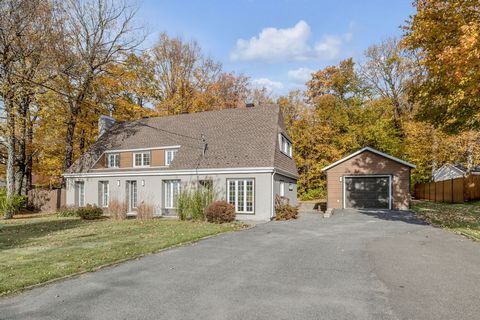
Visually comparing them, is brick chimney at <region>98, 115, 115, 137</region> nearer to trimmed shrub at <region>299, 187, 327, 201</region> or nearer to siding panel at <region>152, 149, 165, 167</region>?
siding panel at <region>152, 149, 165, 167</region>

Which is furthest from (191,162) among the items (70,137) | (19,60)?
(19,60)

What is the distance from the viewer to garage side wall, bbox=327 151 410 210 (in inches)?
872

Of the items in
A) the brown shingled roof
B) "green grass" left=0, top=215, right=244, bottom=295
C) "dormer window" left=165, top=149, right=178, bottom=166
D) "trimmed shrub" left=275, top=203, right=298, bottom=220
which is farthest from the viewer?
"dormer window" left=165, top=149, right=178, bottom=166

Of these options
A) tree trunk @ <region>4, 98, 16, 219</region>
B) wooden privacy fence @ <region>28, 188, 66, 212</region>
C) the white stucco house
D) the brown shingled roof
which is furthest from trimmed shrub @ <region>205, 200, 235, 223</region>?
wooden privacy fence @ <region>28, 188, 66, 212</region>

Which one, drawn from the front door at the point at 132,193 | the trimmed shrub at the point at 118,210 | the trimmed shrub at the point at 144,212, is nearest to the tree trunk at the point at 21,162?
the front door at the point at 132,193

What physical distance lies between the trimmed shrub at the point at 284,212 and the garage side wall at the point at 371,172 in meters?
6.03

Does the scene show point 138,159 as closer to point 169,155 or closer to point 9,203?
point 169,155

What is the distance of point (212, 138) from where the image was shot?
73.5 ft

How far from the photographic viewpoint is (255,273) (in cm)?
709

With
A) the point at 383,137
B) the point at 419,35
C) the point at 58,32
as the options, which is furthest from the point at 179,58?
the point at 419,35

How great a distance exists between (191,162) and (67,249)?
12.0m

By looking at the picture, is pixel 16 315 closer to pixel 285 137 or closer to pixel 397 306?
pixel 397 306

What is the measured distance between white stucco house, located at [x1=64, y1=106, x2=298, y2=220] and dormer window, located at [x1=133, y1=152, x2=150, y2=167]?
2.7 inches

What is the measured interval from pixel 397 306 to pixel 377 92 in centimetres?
3648
